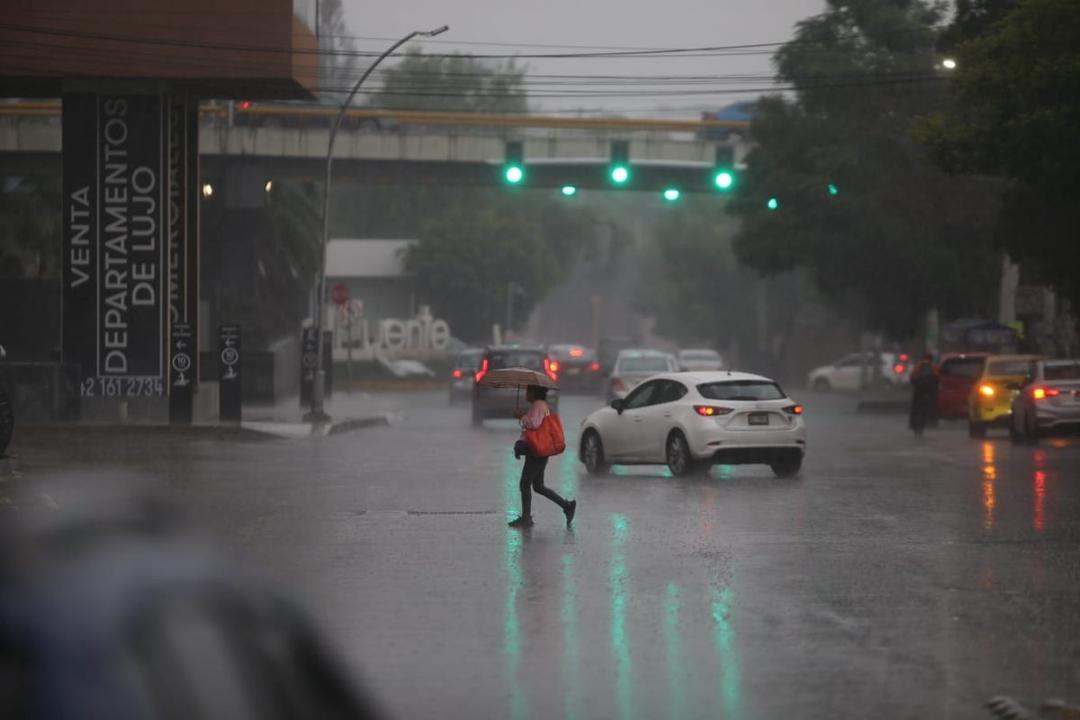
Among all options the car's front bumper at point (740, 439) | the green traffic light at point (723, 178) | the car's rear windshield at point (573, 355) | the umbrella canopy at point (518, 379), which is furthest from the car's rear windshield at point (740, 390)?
the car's rear windshield at point (573, 355)

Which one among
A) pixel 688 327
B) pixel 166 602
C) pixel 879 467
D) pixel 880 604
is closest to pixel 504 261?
pixel 688 327

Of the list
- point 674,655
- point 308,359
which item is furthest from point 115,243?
point 674,655

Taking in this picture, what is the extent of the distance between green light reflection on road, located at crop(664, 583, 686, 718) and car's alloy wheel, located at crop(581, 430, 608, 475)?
39.8 ft

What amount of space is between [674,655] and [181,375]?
24.4 metres

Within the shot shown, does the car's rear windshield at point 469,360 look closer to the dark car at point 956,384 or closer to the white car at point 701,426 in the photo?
the dark car at point 956,384

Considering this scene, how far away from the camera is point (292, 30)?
3266 centimetres

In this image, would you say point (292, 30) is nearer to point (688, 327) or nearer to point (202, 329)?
point (202, 329)

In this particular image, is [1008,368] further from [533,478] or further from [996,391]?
[533,478]

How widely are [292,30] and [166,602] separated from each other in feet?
102

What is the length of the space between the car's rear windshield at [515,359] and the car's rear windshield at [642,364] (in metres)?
4.07

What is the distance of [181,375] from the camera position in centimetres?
3259

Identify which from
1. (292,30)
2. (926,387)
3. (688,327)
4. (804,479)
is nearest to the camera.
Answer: (804,479)

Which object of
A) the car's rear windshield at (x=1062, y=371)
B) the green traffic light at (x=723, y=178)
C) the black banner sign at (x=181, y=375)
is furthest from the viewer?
the green traffic light at (x=723, y=178)

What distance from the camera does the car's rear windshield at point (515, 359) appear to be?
39156mm
